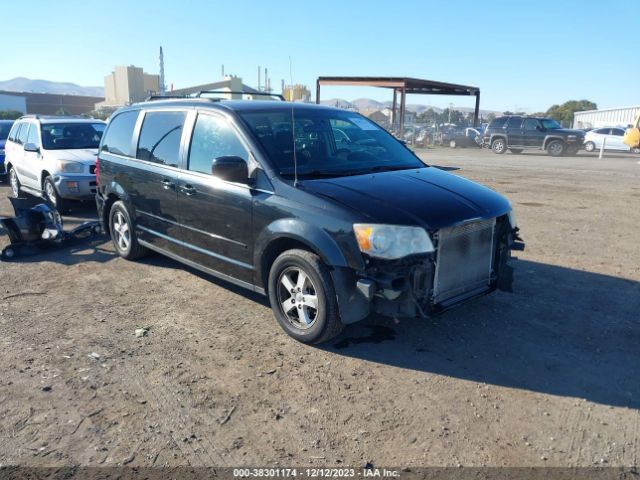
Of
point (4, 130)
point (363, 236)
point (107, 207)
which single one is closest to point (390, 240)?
point (363, 236)

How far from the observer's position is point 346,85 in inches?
1252

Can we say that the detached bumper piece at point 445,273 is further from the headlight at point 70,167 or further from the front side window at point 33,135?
the front side window at point 33,135

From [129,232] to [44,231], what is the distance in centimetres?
157

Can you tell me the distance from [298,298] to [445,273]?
116 cm

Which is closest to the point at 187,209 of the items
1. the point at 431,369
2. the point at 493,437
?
the point at 431,369

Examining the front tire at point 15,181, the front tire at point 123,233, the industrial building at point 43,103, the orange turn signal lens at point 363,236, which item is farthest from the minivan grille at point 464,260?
the industrial building at point 43,103

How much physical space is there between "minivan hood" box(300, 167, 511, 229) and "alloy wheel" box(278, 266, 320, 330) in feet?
2.26

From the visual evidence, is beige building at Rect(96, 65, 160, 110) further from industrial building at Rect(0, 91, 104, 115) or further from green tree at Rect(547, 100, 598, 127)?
green tree at Rect(547, 100, 598, 127)

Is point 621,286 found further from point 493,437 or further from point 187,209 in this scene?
point 187,209

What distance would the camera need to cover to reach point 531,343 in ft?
13.6

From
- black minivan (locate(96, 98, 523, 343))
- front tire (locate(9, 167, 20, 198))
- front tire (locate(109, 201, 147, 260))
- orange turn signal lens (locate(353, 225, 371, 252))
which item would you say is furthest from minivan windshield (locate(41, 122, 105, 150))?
orange turn signal lens (locate(353, 225, 371, 252))

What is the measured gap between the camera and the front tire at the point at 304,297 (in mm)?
3852

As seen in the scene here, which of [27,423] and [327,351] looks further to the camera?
[327,351]

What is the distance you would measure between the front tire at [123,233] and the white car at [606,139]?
27.1 meters
